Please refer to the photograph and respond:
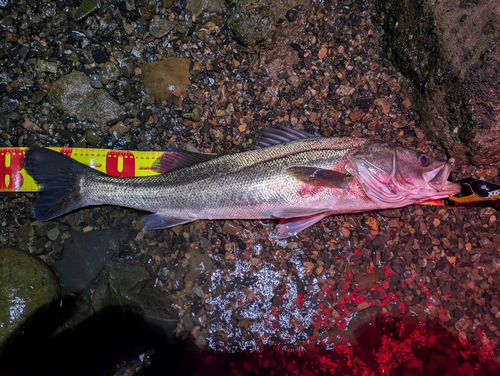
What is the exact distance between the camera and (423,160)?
3.09m

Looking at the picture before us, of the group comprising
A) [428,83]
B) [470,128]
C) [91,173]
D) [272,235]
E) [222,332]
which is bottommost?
[222,332]

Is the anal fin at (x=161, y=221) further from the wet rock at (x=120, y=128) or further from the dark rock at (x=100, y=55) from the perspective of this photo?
the dark rock at (x=100, y=55)

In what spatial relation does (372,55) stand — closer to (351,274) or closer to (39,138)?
(351,274)

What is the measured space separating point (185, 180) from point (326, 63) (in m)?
2.11

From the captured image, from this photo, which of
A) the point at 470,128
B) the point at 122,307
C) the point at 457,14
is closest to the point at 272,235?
the point at 122,307

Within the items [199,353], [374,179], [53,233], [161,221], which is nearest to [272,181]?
[374,179]

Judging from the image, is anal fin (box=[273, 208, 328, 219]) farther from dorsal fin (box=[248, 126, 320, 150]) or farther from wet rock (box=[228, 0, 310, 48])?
wet rock (box=[228, 0, 310, 48])

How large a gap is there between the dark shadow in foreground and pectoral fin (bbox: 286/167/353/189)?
5.35ft

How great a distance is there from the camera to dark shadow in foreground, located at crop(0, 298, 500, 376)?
3408mm

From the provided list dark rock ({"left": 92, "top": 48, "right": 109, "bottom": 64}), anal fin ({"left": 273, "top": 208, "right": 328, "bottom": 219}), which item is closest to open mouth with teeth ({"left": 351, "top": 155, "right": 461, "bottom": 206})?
anal fin ({"left": 273, "top": 208, "right": 328, "bottom": 219})

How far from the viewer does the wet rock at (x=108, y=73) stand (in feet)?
12.4

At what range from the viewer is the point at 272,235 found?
3.60 m

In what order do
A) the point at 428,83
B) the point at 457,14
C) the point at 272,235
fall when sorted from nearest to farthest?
the point at 457,14 → the point at 428,83 → the point at 272,235

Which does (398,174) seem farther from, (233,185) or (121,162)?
(121,162)
